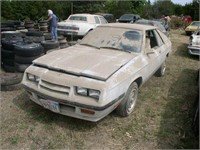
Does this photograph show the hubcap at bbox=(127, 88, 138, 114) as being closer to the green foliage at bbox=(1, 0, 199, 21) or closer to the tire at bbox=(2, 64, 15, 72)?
the tire at bbox=(2, 64, 15, 72)

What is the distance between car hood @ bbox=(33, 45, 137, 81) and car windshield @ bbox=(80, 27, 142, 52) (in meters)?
0.19

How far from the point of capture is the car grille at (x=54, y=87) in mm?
3041

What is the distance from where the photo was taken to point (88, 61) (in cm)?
352

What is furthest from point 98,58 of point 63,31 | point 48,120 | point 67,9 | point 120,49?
point 67,9

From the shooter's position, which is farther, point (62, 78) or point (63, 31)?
point (63, 31)

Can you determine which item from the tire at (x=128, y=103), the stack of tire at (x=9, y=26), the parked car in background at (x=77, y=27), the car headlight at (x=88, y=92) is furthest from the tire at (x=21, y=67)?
the parked car in background at (x=77, y=27)

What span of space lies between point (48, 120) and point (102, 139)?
95 cm

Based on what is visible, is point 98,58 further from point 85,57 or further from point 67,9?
point 67,9

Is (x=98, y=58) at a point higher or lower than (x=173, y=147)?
higher

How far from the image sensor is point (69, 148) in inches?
115

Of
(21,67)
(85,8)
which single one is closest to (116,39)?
(21,67)

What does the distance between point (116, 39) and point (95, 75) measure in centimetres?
146

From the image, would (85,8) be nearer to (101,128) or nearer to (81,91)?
(101,128)

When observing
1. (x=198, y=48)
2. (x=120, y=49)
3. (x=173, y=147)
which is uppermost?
(x=120, y=49)
